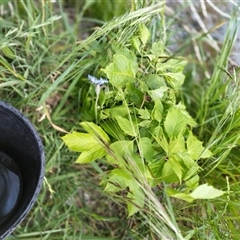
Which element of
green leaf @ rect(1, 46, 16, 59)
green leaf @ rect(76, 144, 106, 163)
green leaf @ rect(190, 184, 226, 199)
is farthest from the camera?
green leaf @ rect(1, 46, 16, 59)

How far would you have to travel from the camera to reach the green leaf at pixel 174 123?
863mm

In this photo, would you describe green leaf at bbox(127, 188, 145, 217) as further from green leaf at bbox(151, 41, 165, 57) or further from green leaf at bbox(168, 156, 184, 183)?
green leaf at bbox(151, 41, 165, 57)

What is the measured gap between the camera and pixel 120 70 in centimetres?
87

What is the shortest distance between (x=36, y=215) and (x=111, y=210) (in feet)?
0.66

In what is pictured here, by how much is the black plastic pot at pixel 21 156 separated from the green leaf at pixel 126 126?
0.60ft

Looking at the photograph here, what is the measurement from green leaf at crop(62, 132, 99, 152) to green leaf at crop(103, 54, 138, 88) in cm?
13

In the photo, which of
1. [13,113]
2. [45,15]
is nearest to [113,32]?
[45,15]

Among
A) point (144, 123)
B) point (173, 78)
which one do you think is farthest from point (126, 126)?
point (173, 78)

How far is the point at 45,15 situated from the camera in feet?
3.45

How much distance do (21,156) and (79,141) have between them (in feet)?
0.95

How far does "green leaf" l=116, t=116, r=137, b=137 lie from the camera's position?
856 mm

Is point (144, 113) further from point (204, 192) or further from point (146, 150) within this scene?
point (204, 192)

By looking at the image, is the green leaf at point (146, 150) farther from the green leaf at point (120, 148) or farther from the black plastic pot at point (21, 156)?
the black plastic pot at point (21, 156)

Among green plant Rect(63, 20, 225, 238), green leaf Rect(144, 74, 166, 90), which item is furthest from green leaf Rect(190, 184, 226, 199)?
green leaf Rect(144, 74, 166, 90)
